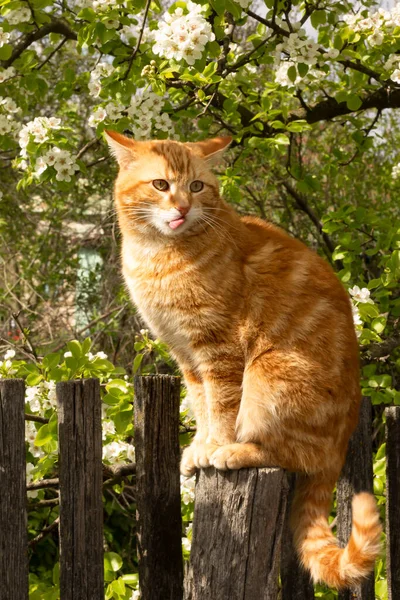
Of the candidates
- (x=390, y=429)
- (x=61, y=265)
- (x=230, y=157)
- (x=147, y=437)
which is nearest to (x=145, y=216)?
(x=147, y=437)

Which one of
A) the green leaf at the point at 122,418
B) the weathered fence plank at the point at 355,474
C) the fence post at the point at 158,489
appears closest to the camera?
the fence post at the point at 158,489

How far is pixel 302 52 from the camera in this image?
3391 millimetres

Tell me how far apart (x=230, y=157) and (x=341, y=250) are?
226cm

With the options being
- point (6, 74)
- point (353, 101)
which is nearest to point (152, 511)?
point (353, 101)

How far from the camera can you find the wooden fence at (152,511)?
1.78m

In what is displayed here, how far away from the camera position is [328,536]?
2084 mm

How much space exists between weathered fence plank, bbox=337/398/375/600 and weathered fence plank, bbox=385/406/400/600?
0.26 feet

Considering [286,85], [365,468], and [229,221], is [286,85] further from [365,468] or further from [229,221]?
[365,468]

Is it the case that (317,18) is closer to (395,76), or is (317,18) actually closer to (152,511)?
(395,76)

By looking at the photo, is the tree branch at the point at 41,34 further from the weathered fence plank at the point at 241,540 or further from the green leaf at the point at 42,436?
the weathered fence plank at the point at 241,540

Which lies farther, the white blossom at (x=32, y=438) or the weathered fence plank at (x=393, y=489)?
the white blossom at (x=32, y=438)

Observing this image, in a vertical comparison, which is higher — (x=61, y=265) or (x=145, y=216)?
(x=61, y=265)

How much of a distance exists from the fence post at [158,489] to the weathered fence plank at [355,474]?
0.61 meters

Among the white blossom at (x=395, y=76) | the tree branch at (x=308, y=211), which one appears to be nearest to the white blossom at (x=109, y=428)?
the white blossom at (x=395, y=76)
